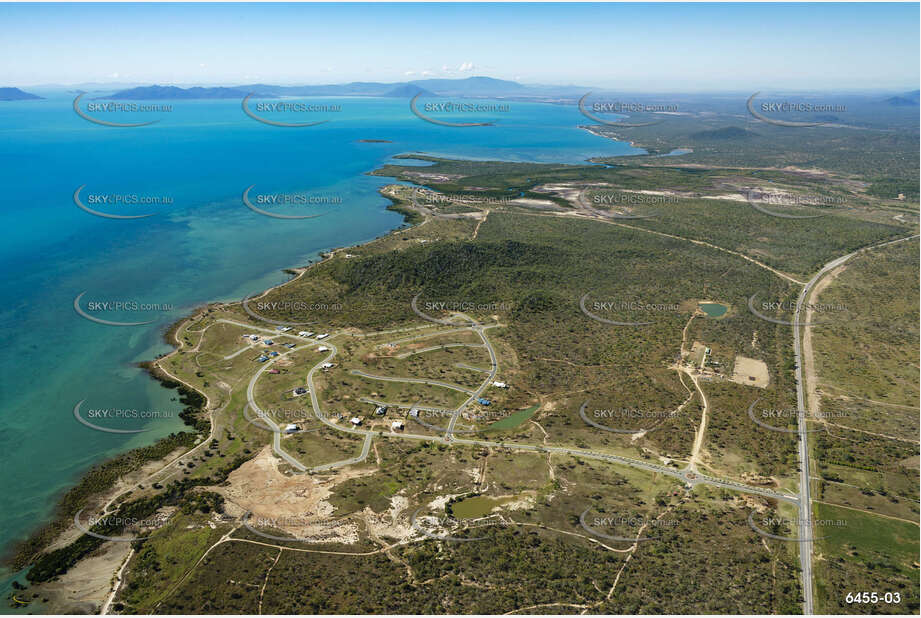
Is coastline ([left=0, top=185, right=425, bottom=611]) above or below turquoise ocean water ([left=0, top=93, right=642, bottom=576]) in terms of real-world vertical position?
below

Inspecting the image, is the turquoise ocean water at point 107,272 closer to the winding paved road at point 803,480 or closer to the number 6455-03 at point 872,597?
the winding paved road at point 803,480

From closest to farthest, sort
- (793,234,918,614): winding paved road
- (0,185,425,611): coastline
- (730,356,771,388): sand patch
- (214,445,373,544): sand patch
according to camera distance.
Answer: (793,234,918,614): winding paved road → (0,185,425,611): coastline → (214,445,373,544): sand patch → (730,356,771,388): sand patch

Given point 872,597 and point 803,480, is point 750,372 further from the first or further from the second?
point 872,597

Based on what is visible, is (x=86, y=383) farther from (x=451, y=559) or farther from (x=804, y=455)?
(x=804, y=455)

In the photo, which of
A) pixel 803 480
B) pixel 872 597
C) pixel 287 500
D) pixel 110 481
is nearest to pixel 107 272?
pixel 110 481

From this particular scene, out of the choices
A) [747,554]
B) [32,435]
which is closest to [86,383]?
[32,435]

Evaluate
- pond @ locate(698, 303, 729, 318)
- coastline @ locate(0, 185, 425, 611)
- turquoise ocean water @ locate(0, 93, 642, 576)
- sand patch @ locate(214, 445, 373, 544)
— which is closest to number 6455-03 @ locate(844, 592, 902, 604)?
sand patch @ locate(214, 445, 373, 544)

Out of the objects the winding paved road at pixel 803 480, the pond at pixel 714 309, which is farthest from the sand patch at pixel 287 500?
the pond at pixel 714 309

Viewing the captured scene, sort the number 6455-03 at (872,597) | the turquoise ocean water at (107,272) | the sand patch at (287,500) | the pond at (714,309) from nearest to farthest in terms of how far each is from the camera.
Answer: the number 6455-03 at (872,597)
the sand patch at (287,500)
the turquoise ocean water at (107,272)
the pond at (714,309)

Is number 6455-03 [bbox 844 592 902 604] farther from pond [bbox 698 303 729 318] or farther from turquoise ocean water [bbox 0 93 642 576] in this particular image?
turquoise ocean water [bbox 0 93 642 576]
